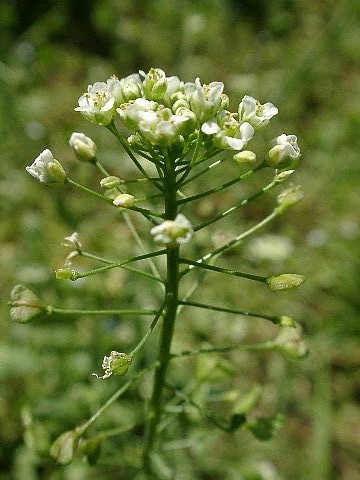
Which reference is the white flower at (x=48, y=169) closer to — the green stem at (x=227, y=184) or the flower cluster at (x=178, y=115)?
the flower cluster at (x=178, y=115)

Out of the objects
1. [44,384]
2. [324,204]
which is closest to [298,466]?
[44,384]

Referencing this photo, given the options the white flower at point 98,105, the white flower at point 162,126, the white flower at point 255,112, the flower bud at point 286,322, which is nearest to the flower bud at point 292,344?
the flower bud at point 286,322

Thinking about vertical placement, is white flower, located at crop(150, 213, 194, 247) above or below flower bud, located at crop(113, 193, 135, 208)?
below

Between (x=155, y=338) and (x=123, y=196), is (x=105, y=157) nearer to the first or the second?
(x=155, y=338)

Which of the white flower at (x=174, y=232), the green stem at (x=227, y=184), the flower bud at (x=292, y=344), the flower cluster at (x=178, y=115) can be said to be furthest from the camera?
the flower bud at (x=292, y=344)

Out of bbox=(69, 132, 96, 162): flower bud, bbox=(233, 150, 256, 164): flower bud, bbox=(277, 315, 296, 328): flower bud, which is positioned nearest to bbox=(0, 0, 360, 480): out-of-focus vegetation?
bbox=(277, 315, 296, 328): flower bud

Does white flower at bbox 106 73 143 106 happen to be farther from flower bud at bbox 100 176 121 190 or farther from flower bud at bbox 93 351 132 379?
flower bud at bbox 93 351 132 379
